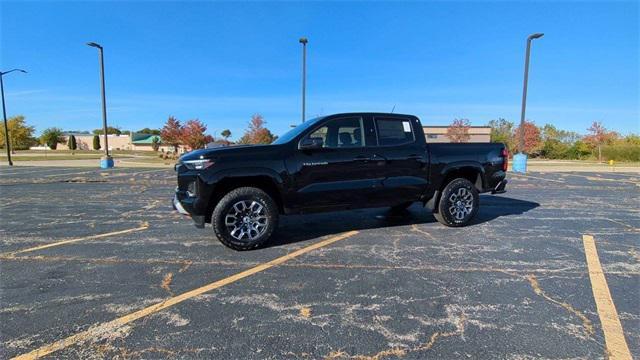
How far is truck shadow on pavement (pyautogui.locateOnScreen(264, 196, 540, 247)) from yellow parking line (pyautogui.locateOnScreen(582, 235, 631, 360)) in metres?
2.36

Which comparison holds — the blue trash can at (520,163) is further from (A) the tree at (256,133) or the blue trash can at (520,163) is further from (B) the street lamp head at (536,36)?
(A) the tree at (256,133)

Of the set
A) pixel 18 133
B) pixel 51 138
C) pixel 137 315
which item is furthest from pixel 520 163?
pixel 51 138

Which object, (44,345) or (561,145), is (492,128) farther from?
(44,345)

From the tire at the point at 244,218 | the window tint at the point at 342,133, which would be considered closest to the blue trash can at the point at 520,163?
the window tint at the point at 342,133

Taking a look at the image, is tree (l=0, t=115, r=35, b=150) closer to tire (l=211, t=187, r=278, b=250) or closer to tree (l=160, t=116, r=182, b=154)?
tree (l=160, t=116, r=182, b=154)

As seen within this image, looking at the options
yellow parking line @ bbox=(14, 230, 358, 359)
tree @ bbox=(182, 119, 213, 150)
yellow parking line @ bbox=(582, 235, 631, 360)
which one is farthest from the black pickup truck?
tree @ bbox=(182, 119, 213, 150)

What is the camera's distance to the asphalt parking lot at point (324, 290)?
2.66 metres

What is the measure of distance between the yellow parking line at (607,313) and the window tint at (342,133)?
3.26 meters

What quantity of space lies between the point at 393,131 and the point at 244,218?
2.69 metres

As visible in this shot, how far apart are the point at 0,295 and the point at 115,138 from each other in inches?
4732

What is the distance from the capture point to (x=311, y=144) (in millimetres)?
4977

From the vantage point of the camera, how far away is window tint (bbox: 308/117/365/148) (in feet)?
17.4

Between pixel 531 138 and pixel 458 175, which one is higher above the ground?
pixel 531 138

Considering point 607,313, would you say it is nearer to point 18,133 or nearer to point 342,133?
point 342,133
